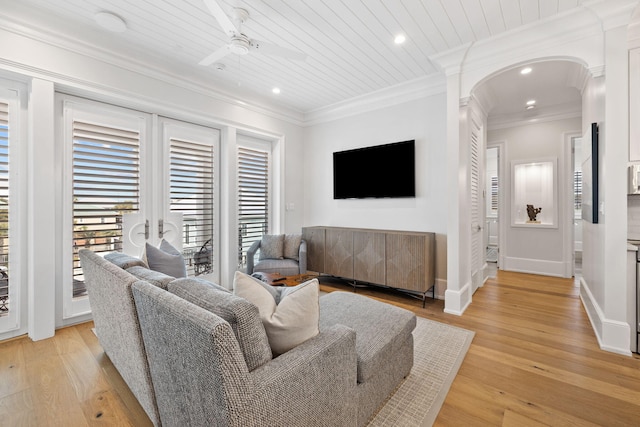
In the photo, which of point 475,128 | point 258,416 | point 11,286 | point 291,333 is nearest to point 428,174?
point 475,128

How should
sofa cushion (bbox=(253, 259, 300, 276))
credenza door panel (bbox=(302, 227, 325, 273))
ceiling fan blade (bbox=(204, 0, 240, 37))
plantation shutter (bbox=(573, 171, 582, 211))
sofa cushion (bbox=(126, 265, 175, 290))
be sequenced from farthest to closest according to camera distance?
1. plantation shutter (bbox=(573, 171, 582, 211))
2. credenza door panel (bbox=(302, 227, 325, 273))
3. sofa cushion (bbox=(253, 259, 300, 276))
4. ceiling fan blade (bbox=(204, 0, 240, 37))
5. sofa cushion (bbox=(126, 265, 175, 290))

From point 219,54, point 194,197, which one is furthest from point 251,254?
point 219,54

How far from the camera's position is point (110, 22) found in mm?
2439

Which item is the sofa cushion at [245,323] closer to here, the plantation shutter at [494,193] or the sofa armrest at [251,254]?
the sofa armrest at [251,254]

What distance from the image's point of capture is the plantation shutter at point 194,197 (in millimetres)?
3535

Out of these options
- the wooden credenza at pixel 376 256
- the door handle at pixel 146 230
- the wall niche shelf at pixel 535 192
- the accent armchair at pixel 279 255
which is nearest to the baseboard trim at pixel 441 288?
the wooden credenza at pixel 376 256

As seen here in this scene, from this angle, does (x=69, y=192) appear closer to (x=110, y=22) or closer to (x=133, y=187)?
(x=133, y=187)

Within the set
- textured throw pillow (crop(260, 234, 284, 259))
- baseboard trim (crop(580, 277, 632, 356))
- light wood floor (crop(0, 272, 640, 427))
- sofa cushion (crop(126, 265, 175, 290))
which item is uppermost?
sofa cushion (crop(126, 265, 175, 290))

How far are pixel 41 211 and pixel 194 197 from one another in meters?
1.47

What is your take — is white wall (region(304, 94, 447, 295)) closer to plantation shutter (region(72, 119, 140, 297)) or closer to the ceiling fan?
the ceiling fan

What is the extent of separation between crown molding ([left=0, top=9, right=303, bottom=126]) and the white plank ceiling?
0.09ft

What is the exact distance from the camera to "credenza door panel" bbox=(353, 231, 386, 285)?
3588 mm

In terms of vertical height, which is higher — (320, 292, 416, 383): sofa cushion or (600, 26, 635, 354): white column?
(600, 26, 635, 354): white column

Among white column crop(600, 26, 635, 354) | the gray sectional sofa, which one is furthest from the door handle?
white column crop(600, 26, 635, 354)
